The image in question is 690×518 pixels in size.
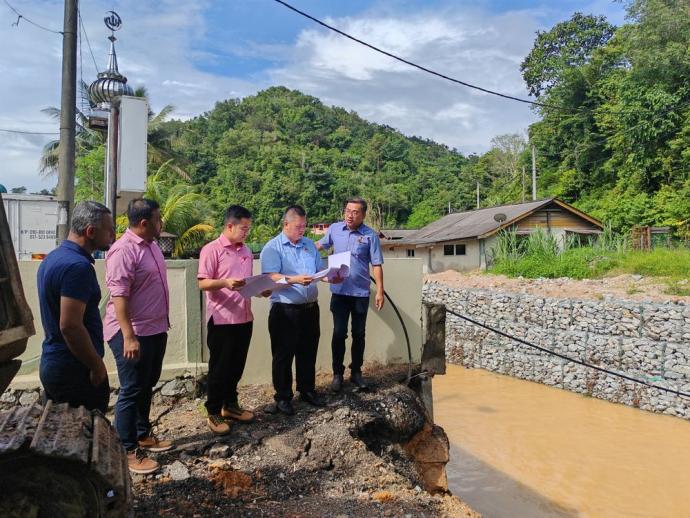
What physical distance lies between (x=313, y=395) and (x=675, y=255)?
45.9 feet

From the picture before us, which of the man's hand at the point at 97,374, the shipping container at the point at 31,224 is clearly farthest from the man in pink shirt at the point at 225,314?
the shipping container at the point at 31,224

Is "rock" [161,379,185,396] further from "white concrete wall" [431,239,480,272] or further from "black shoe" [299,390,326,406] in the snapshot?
"white concrete wall" [431,239,480,272]

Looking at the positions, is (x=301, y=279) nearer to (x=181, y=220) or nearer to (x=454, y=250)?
(x=181, y=220)

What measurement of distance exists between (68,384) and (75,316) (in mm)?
421

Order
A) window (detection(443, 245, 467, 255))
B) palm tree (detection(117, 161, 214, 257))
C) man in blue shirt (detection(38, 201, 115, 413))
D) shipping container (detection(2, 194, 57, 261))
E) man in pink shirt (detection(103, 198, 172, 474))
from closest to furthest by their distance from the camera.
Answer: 1. man in blue shirt (detection(38, 201, 115, 413))
2. man in pink shirt (detection(103, 198, 172, 474))
3. shipping container (detection(2, 194, 57, 261))
4. palm tree (detection(117, 161, 214, 257))
5. window (detection(443, 245, 467, 255))

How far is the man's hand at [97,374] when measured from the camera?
2707 mm

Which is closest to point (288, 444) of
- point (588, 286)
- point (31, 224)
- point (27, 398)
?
point (27, 398)

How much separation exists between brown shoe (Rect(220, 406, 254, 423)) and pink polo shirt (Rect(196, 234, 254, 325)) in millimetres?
713

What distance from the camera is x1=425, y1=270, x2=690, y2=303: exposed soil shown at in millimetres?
12672

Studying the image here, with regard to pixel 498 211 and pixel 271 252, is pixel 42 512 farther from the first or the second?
pixel 498 211

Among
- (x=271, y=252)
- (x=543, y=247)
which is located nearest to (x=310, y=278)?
(x=271, y=252)

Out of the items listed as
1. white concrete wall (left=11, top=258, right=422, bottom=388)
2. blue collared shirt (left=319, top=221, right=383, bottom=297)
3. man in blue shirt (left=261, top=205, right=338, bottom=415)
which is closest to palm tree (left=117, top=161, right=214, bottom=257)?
white concrete wall (left=11, top=258, right=422, bottom=388)

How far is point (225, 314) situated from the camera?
3.88 m

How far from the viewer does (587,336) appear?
1240 centimetres
